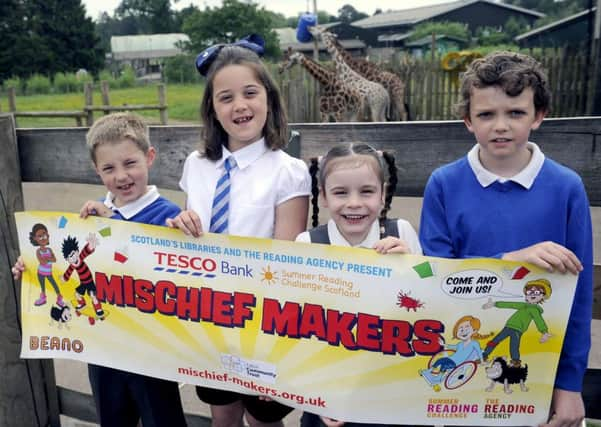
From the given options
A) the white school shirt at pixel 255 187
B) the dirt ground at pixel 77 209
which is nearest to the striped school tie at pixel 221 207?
the white school shirt at pixel 255 187

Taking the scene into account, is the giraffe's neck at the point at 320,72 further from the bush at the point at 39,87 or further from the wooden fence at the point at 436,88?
the bush at the point at 39,87

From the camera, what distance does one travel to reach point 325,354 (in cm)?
174

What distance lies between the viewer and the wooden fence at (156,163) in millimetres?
1915

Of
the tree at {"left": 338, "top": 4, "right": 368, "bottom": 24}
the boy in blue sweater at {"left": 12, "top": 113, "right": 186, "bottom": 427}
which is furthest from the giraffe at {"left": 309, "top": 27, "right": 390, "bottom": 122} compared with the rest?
the tree at {"left": 338, "top": 4, "right": 368, "bottom": 24}

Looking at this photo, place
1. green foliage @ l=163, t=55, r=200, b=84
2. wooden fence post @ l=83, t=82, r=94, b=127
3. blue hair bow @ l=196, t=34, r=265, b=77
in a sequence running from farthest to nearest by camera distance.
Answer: green foliage @ l=163, t=55, r=200, b=84
wooden fence post @ l=83, t=82, r=94, b=127
blue hair bow @ l=196, t=34, r=265, b=77

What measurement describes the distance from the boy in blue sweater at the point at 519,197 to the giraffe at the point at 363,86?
769 centimetres

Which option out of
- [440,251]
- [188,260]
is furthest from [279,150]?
[440,251]

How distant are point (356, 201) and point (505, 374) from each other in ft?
2.14

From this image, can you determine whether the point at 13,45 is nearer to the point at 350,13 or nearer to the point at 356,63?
the point at 356,63

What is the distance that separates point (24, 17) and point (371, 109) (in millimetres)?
41858

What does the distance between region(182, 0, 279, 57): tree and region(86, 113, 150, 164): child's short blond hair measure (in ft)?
141

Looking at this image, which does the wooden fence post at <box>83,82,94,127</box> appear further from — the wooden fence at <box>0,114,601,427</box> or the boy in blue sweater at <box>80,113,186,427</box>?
the boy in blue sweater at <box>80,113,186,427</box>

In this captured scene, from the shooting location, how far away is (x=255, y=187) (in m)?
1.96

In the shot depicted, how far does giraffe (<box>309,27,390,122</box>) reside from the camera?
9.23 m
